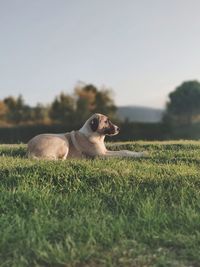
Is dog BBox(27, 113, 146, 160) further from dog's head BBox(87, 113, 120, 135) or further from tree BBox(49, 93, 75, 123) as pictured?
tree BBox(49, 93, 75, 123)

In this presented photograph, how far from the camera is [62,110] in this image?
3534cm

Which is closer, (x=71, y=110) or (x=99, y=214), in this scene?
(x=99, y=214)

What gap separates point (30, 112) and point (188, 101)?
18.8 m

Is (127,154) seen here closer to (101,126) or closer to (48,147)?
(101,126)

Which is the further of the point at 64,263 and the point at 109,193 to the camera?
the point at 109,193

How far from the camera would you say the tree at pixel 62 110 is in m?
35.2

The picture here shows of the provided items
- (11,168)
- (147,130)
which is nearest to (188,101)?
(147,130)

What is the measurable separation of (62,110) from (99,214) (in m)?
29.9

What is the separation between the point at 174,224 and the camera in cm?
537

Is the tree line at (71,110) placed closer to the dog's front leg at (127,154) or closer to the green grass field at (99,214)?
the dog's front leg at (127,154)

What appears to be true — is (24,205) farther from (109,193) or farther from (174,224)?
(174,224)

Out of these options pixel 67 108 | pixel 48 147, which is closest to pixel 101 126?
pixel 48 147

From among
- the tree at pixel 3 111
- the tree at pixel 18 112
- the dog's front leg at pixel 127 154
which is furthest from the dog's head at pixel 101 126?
the tree at pixel 3 111

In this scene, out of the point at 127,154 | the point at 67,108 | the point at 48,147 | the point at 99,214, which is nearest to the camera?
the point at 99,214
